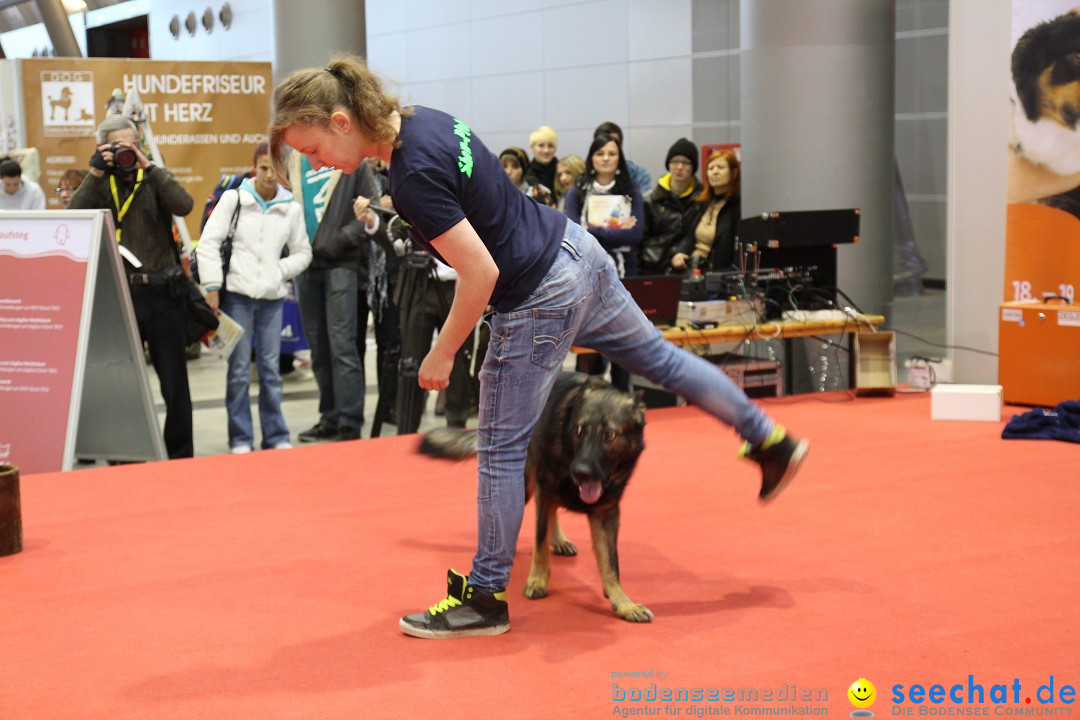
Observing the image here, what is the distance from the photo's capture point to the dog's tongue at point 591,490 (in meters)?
2.76

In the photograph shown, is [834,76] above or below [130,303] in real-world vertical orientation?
above

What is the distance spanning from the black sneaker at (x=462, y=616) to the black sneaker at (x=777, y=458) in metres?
0.73

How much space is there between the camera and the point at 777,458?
117 inches

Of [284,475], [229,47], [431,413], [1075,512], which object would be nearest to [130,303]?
[284,475]

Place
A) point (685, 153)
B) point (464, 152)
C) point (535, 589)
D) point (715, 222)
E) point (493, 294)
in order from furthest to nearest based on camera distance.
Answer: point (685, 153), point (715, 222), point (535, 589), point (493, 294), point (464, 152)

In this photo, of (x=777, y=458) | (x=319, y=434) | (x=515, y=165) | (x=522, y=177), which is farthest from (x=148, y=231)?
(x=777, y=458)

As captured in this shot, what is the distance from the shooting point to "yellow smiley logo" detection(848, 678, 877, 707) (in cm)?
240

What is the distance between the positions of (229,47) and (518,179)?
11.6 metres

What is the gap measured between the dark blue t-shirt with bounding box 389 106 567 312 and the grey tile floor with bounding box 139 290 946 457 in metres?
3.82

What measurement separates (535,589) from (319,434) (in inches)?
132

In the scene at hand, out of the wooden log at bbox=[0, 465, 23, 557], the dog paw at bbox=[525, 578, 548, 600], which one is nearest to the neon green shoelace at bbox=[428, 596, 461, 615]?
the dog paw at bbox=[525, 578, 548, 600]

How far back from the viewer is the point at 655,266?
22.6 ft

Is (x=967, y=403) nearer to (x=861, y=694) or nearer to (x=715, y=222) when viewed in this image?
(x=715, y=222)

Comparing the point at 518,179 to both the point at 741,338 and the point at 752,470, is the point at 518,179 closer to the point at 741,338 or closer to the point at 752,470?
the point at 741,338
